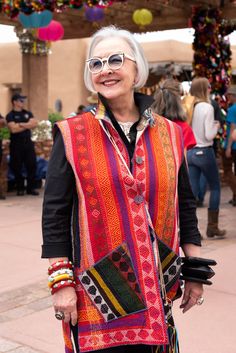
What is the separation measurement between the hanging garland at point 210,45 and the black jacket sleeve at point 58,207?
884 centimetres

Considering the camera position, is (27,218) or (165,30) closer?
(27,218)

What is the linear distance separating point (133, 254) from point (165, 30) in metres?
10.6

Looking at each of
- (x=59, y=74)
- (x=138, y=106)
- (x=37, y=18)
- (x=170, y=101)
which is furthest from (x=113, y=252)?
(x=59, y=74)

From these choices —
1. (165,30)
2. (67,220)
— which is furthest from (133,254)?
(165,30)

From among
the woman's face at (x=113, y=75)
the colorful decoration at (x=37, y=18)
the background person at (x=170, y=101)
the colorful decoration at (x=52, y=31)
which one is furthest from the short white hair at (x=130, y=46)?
the colorful decoration at (x=52, y=31)

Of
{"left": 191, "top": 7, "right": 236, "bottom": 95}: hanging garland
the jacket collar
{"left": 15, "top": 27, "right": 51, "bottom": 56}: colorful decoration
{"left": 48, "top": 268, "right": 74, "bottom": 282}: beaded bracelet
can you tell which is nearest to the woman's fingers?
{"left": 48, "top": 268, "right": 74, "bottom": 282}: beaded bracelet

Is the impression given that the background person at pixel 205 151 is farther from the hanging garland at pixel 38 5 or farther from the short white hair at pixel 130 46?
the short white hair at pixel 130 46

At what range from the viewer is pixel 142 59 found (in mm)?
2121

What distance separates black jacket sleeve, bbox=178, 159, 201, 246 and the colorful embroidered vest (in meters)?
0.27

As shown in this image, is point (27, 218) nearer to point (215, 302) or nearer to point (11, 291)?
point (11, 291)

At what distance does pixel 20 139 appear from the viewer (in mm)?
9484

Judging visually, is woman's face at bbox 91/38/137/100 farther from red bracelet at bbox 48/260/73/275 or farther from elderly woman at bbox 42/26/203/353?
red bracelet at bbox 48/260/73/275

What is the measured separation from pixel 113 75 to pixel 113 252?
64 centimetres

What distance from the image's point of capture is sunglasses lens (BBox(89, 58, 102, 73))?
6.73 ft
